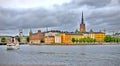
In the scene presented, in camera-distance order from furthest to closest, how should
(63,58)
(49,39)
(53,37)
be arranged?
1. (49,39)
2. (53,37)
3. (63,58)

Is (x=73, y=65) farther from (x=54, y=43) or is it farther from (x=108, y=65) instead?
(x=54, y=43)

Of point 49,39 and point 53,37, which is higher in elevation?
point 53,37

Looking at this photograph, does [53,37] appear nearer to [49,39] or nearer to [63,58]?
[49,39]

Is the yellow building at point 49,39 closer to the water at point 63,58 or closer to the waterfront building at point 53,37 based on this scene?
the waterfront building at point 53,37

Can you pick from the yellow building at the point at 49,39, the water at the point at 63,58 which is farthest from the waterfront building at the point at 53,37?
the water at the point at 63,58

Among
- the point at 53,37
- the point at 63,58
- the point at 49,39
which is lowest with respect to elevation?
the point at 63,58

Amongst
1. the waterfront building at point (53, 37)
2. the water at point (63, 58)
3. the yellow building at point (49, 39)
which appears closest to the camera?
the water at point (63, 58)

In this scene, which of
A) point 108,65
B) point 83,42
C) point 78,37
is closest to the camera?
point 108,65

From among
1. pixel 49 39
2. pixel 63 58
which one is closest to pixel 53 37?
pixel 49 39

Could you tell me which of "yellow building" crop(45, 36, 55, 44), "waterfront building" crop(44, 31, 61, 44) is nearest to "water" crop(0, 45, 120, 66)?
"waterfront building" crop(44, 31, 61, 44)

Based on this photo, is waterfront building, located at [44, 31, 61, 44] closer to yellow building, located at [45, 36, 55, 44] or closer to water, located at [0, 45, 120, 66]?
yellow building, located at [45, 36, 55, 44]

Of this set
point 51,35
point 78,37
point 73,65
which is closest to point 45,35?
point 51,35

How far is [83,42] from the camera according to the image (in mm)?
182250

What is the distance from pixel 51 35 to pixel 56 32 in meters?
4.18
